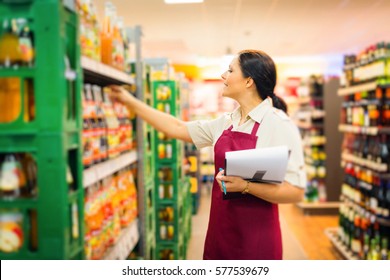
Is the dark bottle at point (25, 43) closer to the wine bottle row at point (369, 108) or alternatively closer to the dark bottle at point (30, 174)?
the dark bottle at point (30, 174)

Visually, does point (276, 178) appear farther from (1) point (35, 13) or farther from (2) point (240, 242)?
(1) point (35, 13)

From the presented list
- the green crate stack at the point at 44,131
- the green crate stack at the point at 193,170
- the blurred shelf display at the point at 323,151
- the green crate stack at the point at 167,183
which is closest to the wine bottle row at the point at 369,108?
the green crate stack at the point at 167,183

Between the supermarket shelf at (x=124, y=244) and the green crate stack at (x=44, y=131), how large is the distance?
606 millimetres

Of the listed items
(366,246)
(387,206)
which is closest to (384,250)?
(366,246)

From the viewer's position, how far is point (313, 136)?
7.04 m

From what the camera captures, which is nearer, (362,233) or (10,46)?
(10,46)

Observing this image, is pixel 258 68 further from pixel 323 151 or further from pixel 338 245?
pixel 323 151

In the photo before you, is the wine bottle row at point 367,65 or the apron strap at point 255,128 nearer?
the apron strap at point 255,128

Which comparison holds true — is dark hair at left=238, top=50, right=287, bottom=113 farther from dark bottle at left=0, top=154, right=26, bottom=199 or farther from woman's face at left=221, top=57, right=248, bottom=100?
dark bottle at left=0, top=154, right=26, bottom=199

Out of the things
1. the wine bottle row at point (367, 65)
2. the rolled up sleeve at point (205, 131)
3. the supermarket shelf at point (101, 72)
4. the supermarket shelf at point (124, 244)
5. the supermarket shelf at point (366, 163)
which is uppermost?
the wine bottle row at point (367, 65)

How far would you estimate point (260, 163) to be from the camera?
5.12 ft

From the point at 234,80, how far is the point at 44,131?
0.82 m

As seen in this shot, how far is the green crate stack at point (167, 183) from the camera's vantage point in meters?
3.83
